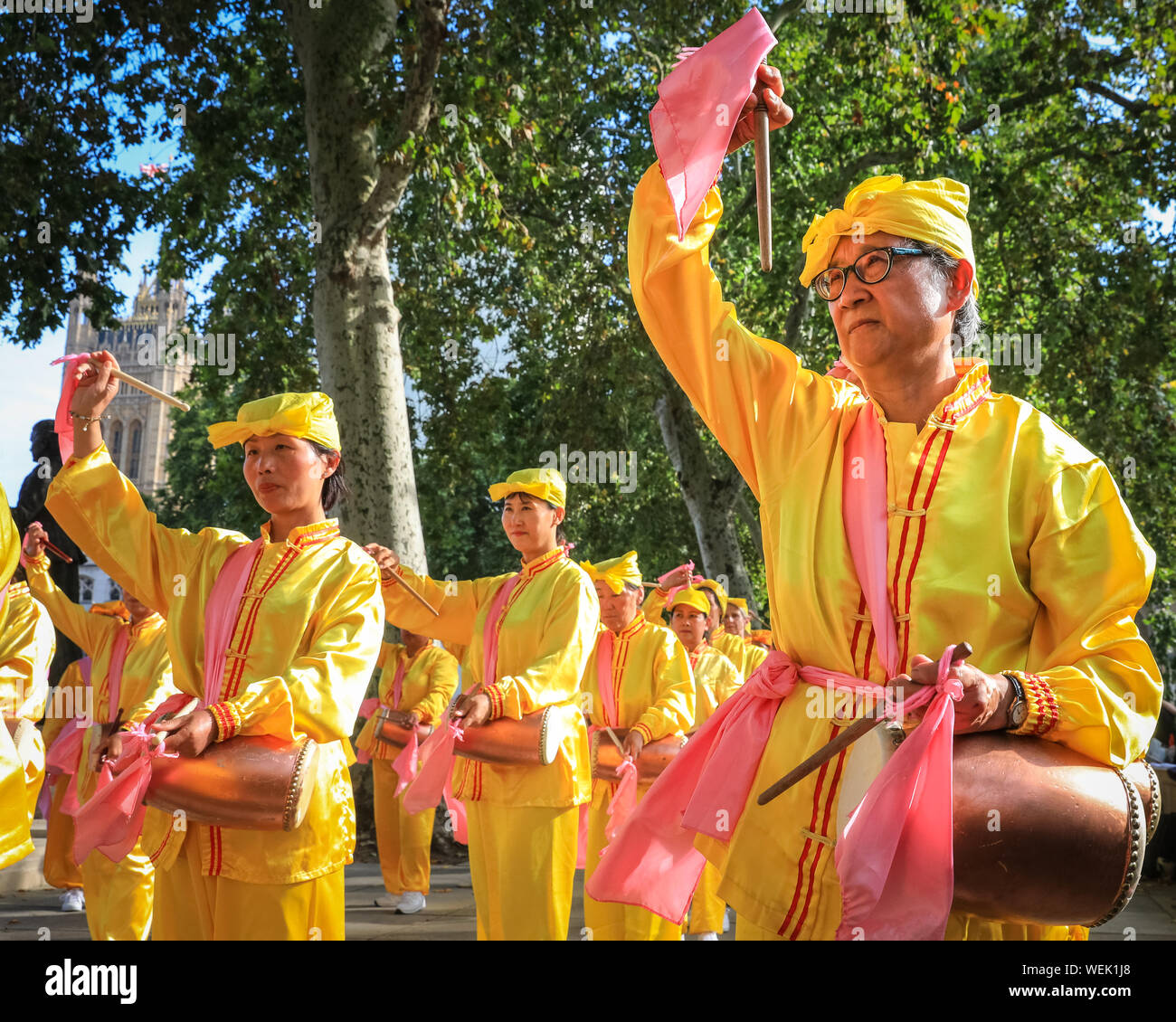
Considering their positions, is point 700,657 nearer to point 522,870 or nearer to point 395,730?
point 395,730

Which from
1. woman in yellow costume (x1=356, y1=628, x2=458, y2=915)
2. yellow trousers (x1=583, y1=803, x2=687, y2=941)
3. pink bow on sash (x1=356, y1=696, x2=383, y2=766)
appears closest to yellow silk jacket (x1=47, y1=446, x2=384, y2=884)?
yellow trousers (x1=583, y1=803, x2=687, y2=941)

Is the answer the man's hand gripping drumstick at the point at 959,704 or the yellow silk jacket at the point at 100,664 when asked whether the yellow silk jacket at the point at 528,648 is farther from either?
the man's hand gripping drumstick at the point at 959,704

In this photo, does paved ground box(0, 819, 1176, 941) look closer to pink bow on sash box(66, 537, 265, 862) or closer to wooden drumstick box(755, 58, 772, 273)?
pink bow on sash box(66, 537, 265, 862)

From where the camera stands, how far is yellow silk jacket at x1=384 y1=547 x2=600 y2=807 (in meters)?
5.66

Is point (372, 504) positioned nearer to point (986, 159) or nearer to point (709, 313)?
point (709, 313)

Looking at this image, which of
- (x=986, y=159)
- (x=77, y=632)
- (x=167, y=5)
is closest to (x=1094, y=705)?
(x=77, y=632)

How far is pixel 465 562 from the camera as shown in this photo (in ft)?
113

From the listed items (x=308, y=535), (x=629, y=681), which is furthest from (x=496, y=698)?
(x=629, y=681)

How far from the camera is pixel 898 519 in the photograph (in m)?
2.65

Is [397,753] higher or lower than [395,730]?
lower

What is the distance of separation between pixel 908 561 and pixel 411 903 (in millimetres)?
7250

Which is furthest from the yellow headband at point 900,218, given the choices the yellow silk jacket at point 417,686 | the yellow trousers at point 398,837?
the yellow silk jacket at point 417,686

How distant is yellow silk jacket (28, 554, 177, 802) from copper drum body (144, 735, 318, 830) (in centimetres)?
355

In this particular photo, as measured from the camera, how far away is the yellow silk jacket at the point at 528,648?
566cm
